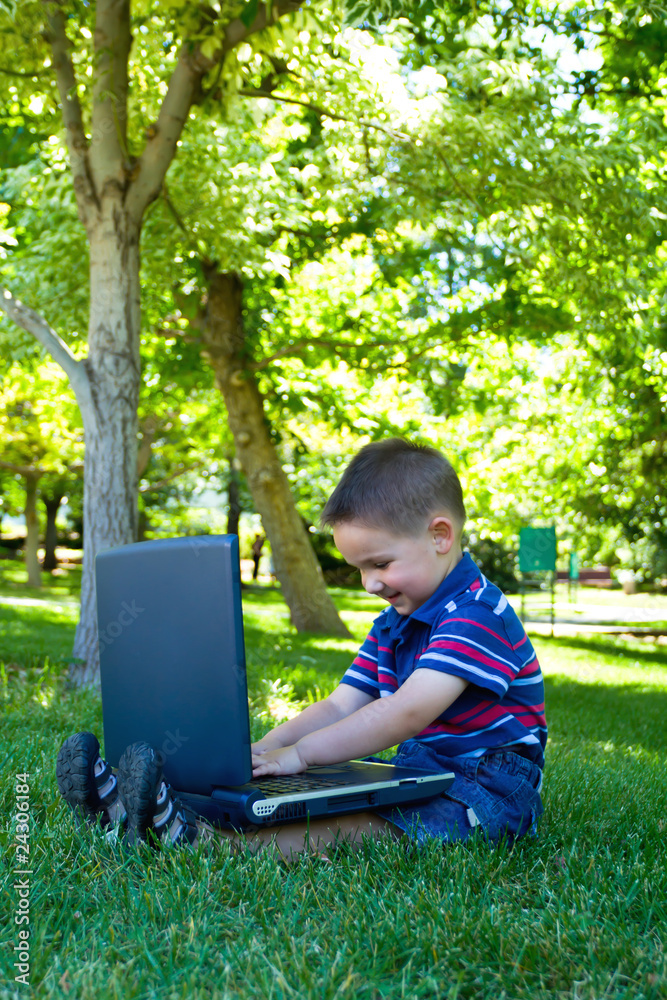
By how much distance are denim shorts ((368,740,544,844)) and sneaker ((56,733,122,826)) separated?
744 millimetres

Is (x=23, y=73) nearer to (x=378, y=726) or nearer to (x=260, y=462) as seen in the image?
(x=260, y=462)

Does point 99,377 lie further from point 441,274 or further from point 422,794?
point 441,274

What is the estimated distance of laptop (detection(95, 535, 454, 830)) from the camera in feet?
6.95

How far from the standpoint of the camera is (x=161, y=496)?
32.4 metres

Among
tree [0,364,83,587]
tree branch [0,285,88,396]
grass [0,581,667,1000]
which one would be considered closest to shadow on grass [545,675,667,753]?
grass [0,581,667,1000]

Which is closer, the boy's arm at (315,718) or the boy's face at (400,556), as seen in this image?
the boy's face at (400,556)

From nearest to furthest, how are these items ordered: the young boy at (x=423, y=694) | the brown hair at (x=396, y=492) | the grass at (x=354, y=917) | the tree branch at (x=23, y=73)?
the grass at (x=354, y=917) → the young boy at (x=423, y=694) → the brown hair at (x=396, y=492) → the tree branch at (x=23, y=73)

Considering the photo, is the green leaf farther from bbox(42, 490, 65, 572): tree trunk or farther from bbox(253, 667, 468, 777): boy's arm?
bbox(42, 490, 65, 572): tree trunk

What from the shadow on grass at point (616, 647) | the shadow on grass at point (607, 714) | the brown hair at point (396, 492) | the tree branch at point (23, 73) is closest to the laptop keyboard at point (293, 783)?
the brown hair at point (396, 492)

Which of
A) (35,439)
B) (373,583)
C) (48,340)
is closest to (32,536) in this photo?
(35,439)

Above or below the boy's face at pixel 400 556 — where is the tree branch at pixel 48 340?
above

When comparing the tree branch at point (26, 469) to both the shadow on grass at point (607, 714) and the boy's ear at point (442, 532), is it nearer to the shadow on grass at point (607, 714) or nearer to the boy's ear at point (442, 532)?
the shadow on grass at point (607, 714)

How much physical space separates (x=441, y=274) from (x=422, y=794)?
10540 millimetres

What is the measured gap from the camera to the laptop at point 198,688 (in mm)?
2117
